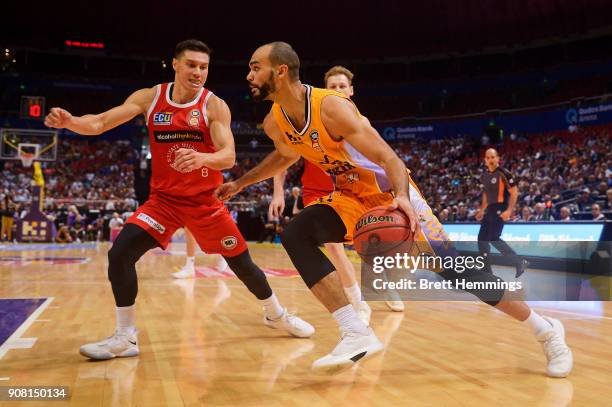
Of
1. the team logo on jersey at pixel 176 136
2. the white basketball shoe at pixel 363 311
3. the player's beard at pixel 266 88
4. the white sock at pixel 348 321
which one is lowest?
the white basketball shoe at pixel 363 311

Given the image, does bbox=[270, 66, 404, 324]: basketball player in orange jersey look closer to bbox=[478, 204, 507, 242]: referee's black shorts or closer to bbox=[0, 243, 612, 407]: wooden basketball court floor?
bbox=[0, 243, 612, 407]: wooden basketball court floor

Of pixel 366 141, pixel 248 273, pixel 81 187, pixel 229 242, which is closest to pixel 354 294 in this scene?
pixel 248 273

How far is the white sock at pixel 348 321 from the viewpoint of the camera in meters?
2.86

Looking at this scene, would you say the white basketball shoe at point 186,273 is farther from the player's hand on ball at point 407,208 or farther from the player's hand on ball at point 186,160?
the player's hand on ball at point 407,208

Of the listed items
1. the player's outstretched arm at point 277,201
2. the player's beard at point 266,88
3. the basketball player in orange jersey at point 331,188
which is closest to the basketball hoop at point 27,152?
the basketball player in orange jersey at point 331,188

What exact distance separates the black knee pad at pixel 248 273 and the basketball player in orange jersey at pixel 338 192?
991 mm

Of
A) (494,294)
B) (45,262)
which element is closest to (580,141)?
(45,262)

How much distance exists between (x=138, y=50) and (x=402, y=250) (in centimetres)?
3201

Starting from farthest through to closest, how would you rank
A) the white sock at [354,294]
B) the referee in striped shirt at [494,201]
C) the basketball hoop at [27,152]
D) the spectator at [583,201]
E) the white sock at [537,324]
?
the basketball hoop at [27,152]
the spectator at [583,201]
the referee in striped shirt at [494,201]
the white sock at [354,294]
the white sock at [537,324]

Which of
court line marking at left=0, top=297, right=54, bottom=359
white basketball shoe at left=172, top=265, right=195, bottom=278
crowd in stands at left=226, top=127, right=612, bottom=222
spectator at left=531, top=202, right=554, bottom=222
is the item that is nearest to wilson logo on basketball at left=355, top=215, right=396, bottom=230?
court line marking at left=0, top=297, right=54, bottom=359

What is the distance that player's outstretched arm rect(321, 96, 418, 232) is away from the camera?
2656 millimetres

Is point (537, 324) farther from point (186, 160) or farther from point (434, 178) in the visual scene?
point (434, 178)

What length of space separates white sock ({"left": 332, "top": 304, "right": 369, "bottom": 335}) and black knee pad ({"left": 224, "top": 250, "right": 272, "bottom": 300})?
122cm

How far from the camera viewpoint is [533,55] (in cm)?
2923
